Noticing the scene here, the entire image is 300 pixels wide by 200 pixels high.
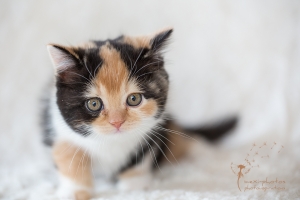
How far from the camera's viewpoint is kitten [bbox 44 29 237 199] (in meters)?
0.98

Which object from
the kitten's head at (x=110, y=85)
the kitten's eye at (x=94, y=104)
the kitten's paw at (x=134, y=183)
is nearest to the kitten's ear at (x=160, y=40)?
the kitten's head at (x=110, y=85)

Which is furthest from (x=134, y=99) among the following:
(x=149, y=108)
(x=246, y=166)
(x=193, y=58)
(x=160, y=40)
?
(x=193, y=58)

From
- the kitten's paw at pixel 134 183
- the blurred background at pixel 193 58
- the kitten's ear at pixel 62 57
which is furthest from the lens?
the blurred background at pixel 193 58

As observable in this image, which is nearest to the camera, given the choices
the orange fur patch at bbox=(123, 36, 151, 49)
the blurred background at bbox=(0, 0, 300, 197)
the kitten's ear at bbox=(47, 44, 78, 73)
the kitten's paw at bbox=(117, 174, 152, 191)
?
the kitten's ear at bbox=(47, 44, 78, 73)

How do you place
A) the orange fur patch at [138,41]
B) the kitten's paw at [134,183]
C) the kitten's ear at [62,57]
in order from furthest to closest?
the kitten's paw at [134,183], the orange fur patch at [138,41], the kitten's ear at [62,57]

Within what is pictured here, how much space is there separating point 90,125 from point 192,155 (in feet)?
1.96

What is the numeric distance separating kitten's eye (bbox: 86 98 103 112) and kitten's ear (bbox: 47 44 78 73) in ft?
0.40

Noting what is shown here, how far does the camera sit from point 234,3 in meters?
1.48

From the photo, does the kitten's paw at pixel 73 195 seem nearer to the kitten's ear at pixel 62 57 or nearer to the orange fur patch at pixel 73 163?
the orange fur patch at pixel 73 163

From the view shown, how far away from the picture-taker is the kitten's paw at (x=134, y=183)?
1178 millimetres

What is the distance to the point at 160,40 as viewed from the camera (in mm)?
1027

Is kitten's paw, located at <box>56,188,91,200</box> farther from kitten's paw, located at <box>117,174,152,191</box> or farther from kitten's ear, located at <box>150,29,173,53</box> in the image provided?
kitten's ear, located at <box>150,29,173,53</box>

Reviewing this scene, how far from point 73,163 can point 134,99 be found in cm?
32

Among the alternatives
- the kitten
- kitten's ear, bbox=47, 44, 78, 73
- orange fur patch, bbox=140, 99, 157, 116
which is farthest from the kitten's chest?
kitten's ear, bbox=47, 44, 78, 73
